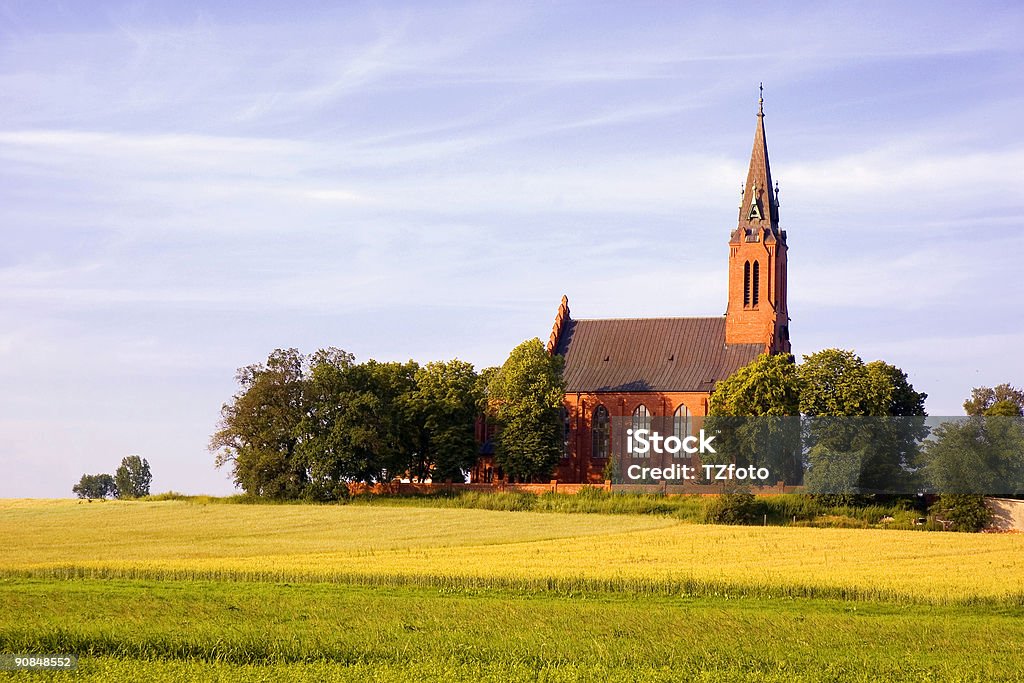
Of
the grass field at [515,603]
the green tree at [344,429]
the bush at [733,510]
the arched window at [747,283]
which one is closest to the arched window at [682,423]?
the arched window at [747,283]

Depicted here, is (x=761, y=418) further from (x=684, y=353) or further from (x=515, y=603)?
(x=515, y=603)

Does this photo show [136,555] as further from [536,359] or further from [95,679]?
[536,359]

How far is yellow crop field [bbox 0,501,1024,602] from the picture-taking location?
39.8m

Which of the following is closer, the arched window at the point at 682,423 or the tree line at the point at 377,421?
the tree line at the point at 377,421

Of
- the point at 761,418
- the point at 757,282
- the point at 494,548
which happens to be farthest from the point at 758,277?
the point at 494,548

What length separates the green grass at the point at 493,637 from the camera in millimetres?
22266

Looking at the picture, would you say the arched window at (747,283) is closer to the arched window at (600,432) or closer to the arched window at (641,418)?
the arched window at (641,418)

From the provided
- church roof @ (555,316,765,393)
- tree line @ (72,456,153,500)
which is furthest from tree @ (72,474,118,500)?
church roof @ (555,316,765,393)

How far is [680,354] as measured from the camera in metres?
108

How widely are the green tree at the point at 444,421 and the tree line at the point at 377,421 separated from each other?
0.07m

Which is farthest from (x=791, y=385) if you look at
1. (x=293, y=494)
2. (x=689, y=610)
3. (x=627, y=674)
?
(x=627, y=674)

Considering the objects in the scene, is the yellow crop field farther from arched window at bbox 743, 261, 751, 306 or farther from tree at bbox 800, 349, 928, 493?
arched window at bbox 743, 261, 751, 306

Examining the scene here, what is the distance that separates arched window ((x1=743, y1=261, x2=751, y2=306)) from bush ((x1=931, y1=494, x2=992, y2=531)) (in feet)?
128

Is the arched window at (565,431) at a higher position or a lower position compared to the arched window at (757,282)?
lower
